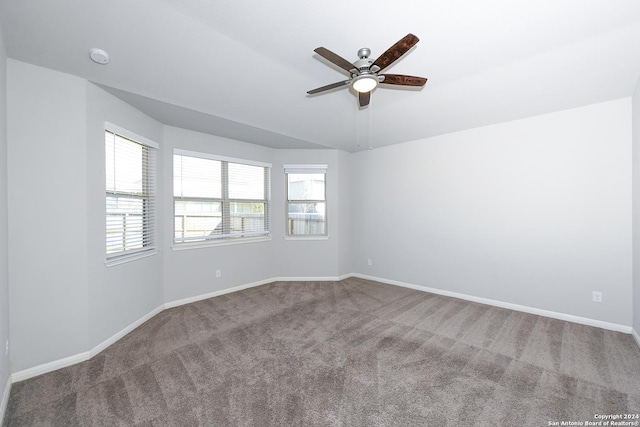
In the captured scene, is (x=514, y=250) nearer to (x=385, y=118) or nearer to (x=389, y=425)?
(x=385, y=118)

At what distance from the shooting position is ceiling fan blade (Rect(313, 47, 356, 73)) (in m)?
1.72

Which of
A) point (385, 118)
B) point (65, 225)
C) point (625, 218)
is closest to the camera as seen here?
point (65, 225)

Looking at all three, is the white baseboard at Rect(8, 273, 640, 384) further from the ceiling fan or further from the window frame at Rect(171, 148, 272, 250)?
the ceiling fan

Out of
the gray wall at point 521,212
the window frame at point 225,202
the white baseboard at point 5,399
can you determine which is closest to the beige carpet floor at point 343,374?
the white baseboard at point 5,399

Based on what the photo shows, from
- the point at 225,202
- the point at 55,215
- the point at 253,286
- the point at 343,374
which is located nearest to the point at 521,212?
the point at 343,374

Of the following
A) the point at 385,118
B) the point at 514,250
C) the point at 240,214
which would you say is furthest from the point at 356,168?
the point at 514,250

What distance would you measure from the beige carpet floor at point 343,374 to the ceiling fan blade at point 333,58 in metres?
2.39

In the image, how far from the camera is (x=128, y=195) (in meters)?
3.08

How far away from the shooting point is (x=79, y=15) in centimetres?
175

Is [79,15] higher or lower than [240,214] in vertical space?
higher

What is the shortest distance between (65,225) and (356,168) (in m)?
4.45

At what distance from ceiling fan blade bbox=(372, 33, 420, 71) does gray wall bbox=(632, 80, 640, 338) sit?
108 inches

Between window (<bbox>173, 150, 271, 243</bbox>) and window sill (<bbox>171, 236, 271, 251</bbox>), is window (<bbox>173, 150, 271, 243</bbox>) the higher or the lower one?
the higher one

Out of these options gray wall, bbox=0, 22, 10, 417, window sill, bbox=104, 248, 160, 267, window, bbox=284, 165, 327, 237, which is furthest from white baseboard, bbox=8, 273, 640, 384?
window, bbox=284, 165, 327, 237
